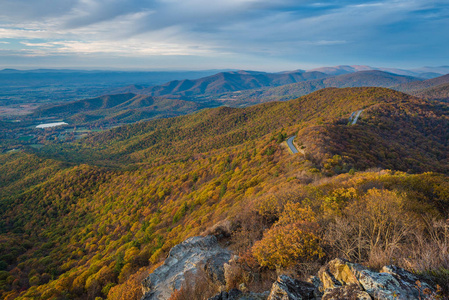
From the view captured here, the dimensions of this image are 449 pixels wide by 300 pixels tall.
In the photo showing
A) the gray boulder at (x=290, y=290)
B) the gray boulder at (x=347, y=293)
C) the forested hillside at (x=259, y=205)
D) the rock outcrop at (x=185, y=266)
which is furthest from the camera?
the rock outcrop at (x=185, y=266)

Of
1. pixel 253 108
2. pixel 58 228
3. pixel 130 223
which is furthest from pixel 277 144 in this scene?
pixel 253 108

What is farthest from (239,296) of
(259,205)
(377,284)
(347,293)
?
(259,205)

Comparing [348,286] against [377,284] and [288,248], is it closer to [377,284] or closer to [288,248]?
[377,284]

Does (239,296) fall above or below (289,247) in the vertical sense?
below

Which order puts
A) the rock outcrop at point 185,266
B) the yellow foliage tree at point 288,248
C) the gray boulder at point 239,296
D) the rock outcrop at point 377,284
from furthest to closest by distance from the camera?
the rock outcrop at point 185,266, the yellow foliage tree at point 288,248, the gray boulder at point 239,296, the rock outcrop at point 377,284

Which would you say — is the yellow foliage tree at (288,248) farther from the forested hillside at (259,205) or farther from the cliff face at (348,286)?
the cliff face at (348,286)

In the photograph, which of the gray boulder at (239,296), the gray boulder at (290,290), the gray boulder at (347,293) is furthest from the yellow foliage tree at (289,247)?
the gray boulder at (347,293)

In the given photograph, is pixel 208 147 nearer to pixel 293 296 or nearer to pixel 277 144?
pixel 277 144
